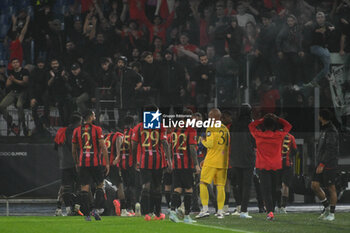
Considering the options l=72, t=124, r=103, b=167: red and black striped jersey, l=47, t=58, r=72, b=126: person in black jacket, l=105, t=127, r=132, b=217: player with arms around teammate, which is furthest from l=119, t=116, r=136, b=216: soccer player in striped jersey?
l=47, t=58, r=72, b=126: person in black jacket

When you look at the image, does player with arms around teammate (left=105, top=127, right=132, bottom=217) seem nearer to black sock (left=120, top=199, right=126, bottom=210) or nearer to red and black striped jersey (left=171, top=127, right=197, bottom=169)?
black sock (left=120, top=199, right=126, bottom=210)

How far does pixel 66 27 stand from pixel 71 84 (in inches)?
82.4

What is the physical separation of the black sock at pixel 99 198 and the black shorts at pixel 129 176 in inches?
22.5

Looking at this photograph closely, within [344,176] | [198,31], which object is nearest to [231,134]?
[344,176]

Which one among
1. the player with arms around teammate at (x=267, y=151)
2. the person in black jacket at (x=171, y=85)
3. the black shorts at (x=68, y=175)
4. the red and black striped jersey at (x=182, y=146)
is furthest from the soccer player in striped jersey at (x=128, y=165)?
the person in black jacket at (x=171, y=85)

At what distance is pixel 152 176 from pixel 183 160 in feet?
1.96

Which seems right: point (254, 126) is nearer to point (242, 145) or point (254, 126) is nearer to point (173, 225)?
point (242, 145)

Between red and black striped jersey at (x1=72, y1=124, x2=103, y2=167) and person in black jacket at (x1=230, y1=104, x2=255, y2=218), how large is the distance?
219 centimetres

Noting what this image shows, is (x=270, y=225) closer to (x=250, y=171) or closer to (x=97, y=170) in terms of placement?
(x=250, y=171)

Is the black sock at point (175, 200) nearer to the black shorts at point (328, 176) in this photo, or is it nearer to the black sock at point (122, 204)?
the black sock at point (122, 204)

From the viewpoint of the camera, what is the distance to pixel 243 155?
1283 cm

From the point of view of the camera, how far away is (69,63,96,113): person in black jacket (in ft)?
60.5

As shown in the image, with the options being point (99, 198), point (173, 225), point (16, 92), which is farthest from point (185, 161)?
point (16, 92)

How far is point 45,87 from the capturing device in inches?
725
